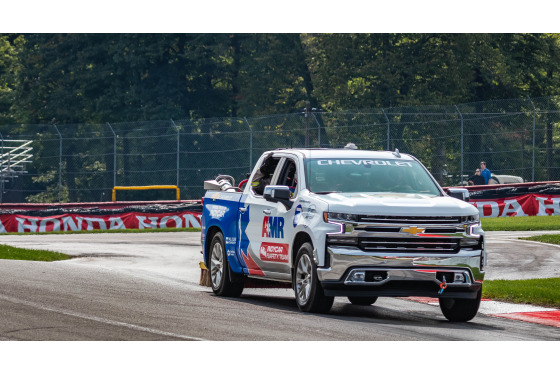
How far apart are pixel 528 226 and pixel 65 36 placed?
44.5 metres

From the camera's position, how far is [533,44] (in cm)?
6250

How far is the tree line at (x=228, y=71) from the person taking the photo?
60750 millimetres

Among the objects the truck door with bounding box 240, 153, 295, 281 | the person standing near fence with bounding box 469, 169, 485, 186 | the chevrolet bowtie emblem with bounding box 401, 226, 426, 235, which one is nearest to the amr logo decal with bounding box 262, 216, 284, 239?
the truck door with bounding box 240, 153, 295, 281

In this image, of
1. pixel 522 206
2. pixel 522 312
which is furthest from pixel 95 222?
pixel 522 312

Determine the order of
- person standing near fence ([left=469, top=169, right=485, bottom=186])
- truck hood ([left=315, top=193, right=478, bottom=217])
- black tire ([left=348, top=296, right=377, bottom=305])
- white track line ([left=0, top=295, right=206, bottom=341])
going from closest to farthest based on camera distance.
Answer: white track line ([left=0, top=295, right=206, bottom=341])
truck hood ([left=315, top=193, right=478, bottom=217])
black tire ([left=348, top=296, right=377, bottom=305])
person standing near fence ([left=469, top=169, right=485, bottom=186])

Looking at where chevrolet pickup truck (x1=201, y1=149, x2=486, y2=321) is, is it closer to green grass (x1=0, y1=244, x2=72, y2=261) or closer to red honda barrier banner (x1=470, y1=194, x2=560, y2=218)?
green grass (x1=0, y1=244, x2=72, y2=261)

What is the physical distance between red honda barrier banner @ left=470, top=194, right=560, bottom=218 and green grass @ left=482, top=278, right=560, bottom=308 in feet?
63.0

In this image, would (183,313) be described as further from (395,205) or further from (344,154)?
(344,154)

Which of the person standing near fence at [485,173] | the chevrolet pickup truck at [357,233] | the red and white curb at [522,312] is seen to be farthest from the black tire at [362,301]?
the person standing near fence at [485,173]

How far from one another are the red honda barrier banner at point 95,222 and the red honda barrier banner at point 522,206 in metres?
10.0

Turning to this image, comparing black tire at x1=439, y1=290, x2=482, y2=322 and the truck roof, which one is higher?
the truck roof

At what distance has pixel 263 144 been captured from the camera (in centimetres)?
3994

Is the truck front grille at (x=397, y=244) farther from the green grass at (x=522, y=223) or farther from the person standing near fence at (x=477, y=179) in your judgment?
the person standing near fence at (x=477, y=179)

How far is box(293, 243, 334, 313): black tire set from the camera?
39.8ft
